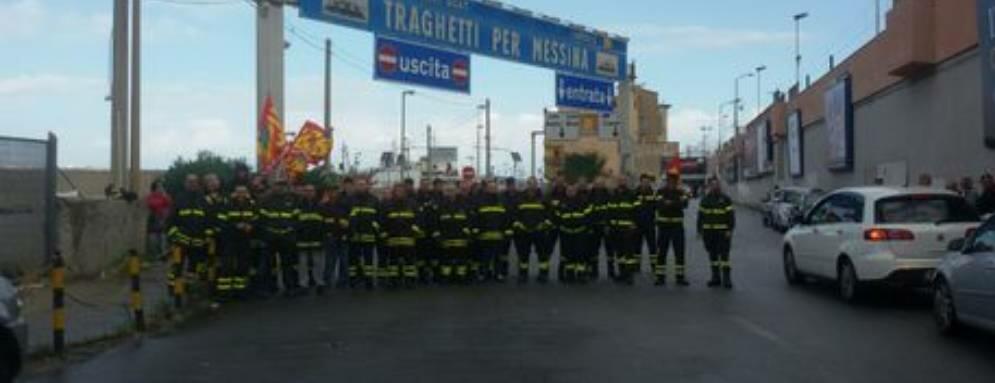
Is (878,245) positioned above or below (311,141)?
below

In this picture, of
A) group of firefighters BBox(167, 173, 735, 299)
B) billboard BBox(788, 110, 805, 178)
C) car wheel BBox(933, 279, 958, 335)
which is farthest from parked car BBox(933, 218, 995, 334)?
billboard BBox(788, 110, 805, 178)

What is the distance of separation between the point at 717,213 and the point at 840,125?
80.7 ft

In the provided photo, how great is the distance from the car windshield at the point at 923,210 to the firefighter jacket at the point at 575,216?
16.8ft

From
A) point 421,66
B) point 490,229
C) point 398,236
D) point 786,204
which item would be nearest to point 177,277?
point 398,236

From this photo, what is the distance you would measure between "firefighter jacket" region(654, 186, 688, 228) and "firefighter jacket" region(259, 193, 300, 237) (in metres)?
5.29

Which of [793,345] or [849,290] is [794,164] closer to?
[849,290]

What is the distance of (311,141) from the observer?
3011cm

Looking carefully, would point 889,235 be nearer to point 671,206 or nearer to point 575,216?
point 671,206

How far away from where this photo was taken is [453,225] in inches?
726

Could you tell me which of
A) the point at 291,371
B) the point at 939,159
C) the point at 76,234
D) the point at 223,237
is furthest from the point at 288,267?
the point at 939,159

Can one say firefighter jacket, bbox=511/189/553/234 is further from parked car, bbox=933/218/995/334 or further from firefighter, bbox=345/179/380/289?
parked car, bbox=933/218/995/334

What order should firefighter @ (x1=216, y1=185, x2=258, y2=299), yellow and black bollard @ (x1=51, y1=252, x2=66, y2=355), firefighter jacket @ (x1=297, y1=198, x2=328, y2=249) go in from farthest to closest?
firefighter jacket @ (x1=297, y1=198, x2=328, y2=249) → firefighter @ (x1=216, y1=185, x2=258, y2=299) → yellow and black bollard @ (x1=51, y1=252, x2=66, y2=355)

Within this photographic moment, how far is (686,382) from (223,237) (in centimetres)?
871

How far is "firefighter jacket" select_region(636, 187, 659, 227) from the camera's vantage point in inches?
717
